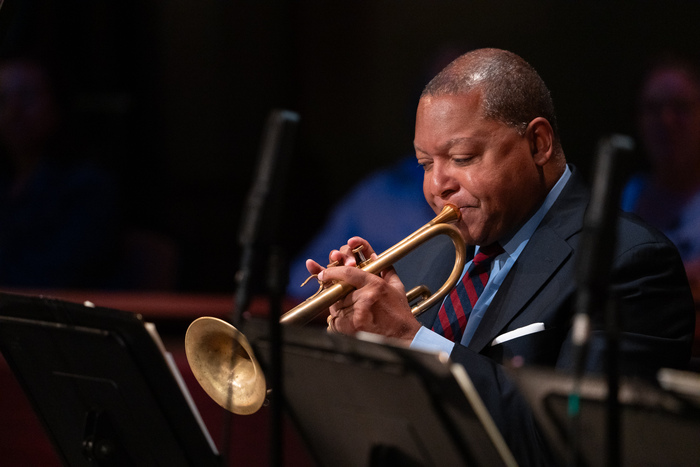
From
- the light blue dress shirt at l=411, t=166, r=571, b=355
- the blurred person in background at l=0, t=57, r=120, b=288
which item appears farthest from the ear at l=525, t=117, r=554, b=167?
the blurred person in background at l=0, t=57, r=120, b=288

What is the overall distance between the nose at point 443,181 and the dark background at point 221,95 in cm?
318

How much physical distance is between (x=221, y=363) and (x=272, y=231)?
0.91 m

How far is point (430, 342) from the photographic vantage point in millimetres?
2336

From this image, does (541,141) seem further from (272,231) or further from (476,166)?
(272,231)

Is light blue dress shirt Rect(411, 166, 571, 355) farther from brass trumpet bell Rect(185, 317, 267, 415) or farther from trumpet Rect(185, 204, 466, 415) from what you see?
brass trumpet bell Rect(185, 317, 267, 415)

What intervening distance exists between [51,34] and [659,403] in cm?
546

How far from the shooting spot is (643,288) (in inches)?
95.3

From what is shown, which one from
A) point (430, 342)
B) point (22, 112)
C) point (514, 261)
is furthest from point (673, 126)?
point (22, 112)

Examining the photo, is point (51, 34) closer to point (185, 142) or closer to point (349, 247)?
point (185, 142)

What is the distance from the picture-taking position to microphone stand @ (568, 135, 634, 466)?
1.43m

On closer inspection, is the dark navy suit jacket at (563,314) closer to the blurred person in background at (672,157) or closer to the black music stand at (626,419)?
the black music stand at (626,419)

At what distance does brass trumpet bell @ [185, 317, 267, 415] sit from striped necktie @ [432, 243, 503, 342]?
2.11 ft

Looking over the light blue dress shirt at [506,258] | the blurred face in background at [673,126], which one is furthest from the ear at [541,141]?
the blurred face in background at [673,126]

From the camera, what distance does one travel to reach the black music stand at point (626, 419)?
4.86 feet
